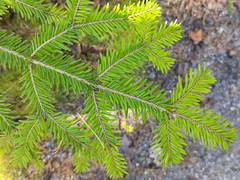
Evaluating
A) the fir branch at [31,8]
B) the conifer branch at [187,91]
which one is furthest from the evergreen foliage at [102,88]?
the fir branch at [31,8]

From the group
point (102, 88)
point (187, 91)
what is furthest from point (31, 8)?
point (187, 91)

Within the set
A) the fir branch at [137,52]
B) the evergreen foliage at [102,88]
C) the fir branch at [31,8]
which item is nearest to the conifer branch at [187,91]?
the evergreen foliage at [102,88]

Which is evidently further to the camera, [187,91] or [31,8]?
[31,8]

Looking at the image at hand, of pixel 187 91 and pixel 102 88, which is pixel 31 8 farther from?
pixel 187 91

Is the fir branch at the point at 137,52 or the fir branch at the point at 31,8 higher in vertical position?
the fir branch at the point at 31,8

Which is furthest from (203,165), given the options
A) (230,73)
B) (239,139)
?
(230,73)

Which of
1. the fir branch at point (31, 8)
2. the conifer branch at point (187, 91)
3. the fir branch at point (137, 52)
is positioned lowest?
the conifer branch at point (187, 91)

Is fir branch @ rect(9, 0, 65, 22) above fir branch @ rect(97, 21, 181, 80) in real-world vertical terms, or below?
above

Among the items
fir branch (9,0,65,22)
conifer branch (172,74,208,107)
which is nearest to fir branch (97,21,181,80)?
A: conifer branch (172,74,208,107)

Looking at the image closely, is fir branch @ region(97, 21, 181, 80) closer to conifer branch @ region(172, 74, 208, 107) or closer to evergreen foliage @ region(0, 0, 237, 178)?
evergreen foliage @ region(0, 0, 237, 178)

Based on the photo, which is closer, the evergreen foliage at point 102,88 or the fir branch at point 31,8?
the evergreen foliage at point 102,88

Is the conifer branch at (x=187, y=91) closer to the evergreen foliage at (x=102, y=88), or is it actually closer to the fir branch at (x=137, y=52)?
the evergreen foliage at (x=102, y=88)

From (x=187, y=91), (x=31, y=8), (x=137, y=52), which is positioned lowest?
(x=187, y=91)
